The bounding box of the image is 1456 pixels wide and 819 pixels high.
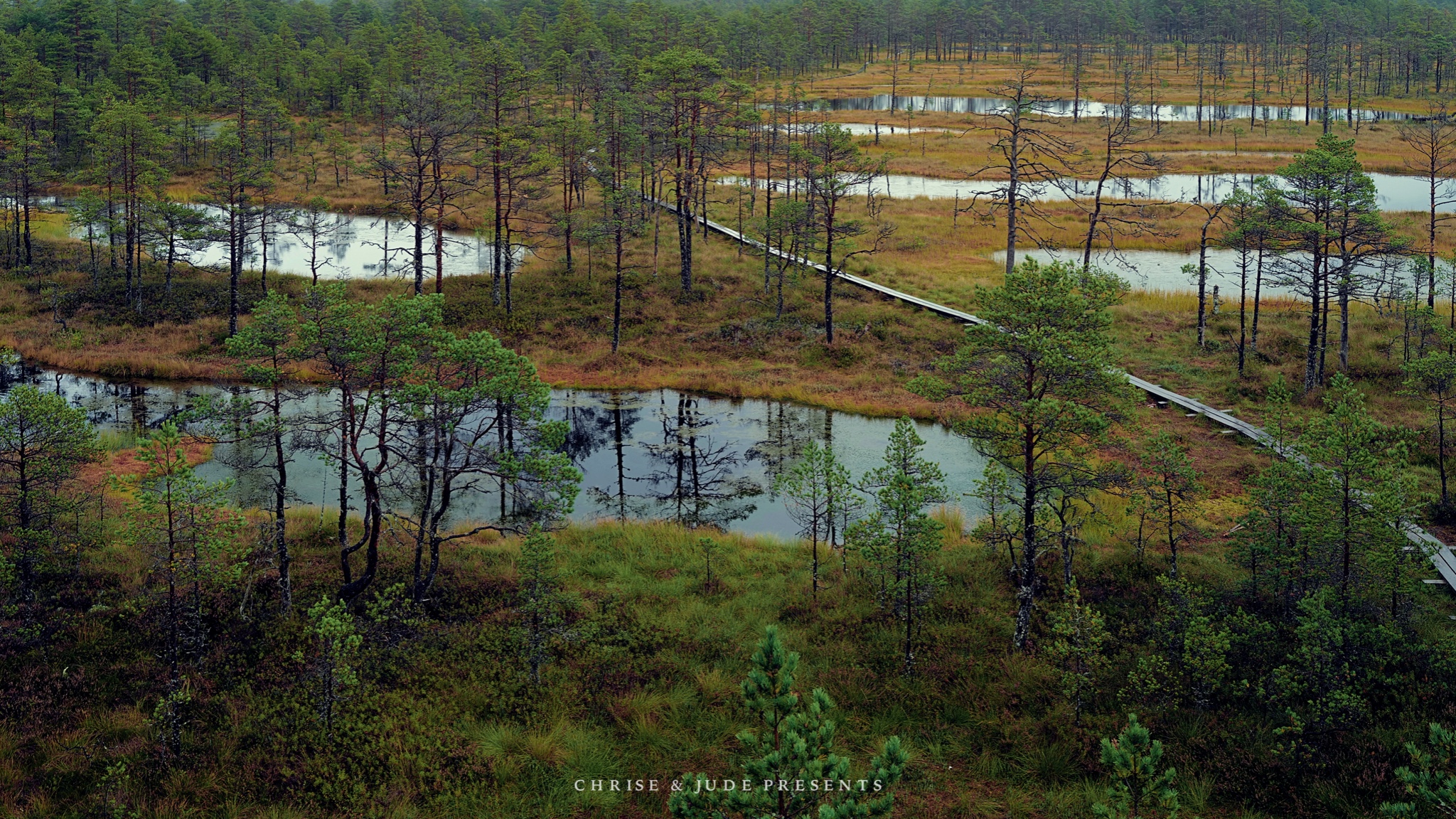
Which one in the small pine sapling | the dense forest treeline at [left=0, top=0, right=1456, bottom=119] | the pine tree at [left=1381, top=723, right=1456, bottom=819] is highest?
the dense forest treeline at [left=0, top=0, right=1456, bottom=119]

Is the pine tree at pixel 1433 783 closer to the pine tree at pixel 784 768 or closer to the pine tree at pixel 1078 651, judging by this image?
the pine tree at pixel 784 768

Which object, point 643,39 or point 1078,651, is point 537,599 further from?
point 643,39

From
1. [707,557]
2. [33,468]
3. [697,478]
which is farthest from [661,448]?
[33,468]

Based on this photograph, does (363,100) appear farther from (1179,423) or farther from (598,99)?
(1179,423)

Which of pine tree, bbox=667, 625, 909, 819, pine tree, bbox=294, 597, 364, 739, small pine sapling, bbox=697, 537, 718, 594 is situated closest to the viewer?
pine tree, bbox=667, 625, 909, 819

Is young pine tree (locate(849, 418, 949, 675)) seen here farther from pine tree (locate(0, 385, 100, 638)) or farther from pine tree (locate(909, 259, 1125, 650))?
pine tree (locate(0, 385, 100, 638))

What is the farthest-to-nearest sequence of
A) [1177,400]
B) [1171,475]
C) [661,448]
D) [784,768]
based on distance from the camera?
[1177,400], [661,448], [1171,475], [784,768]

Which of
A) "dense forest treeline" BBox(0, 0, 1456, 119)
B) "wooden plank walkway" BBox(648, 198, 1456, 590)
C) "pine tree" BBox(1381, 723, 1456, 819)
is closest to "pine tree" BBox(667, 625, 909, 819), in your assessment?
"pine tree" BBox(1381, 723, 1456, 819)

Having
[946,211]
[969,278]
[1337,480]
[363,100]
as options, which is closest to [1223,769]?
[1337,480]
